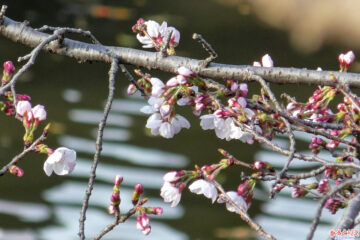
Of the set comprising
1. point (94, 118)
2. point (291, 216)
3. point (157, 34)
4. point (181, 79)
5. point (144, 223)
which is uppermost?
point (94, 118)

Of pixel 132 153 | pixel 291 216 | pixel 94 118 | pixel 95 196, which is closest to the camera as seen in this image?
pixel 291 216

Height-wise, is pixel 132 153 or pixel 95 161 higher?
pixel 132 153

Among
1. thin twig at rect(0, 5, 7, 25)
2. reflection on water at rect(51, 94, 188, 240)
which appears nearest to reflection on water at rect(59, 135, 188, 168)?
reflection on water at rect(51, 94, 188, 240)

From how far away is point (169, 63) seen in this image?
1.92 m

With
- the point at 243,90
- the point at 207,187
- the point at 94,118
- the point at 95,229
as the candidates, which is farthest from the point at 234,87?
the point at 94,118

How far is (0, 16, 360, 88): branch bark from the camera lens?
1.86 m

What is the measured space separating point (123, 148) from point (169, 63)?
6.86 m

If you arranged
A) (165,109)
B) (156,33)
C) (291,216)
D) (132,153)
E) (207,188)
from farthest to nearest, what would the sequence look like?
(132,153) → (291,216) → (156,33) → (165,109) → (207,188)

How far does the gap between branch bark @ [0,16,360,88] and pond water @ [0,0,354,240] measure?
4.78 m

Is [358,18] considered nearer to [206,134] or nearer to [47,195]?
[206,134]

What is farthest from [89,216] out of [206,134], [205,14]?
[205,14]

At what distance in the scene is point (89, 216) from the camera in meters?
7.04

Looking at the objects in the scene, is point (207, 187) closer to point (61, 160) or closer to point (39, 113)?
point (61, 160)

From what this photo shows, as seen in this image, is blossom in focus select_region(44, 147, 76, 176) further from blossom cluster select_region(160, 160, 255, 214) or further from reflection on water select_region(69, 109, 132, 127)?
reflection on water select_region(69, 109, 132, 127)
